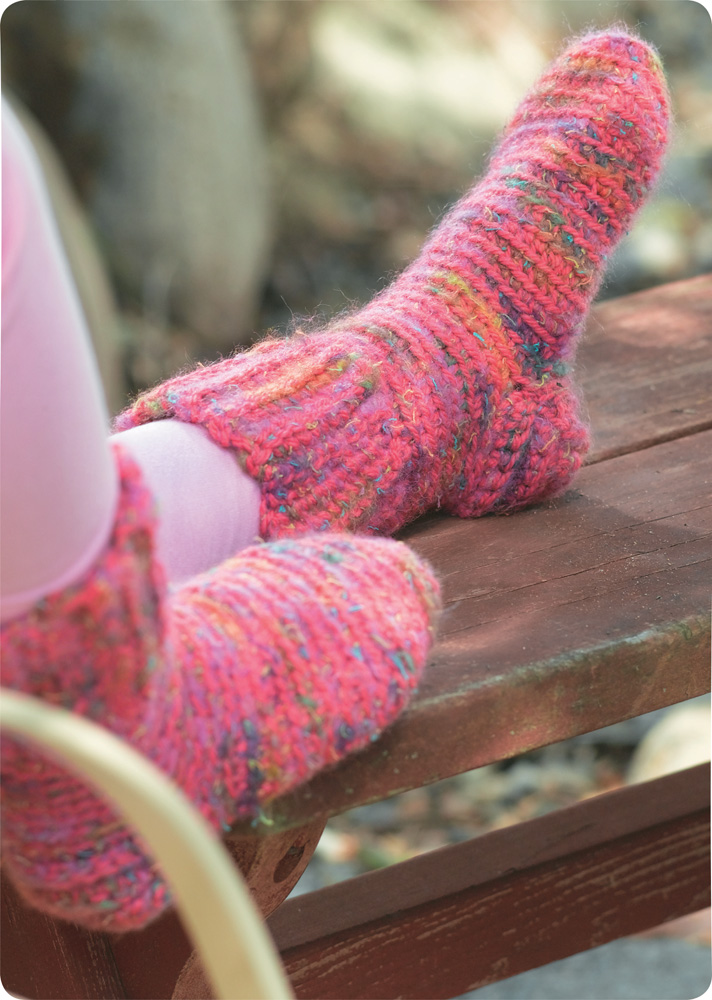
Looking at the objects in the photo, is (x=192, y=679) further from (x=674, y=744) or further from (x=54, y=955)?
(x=674, y=744)

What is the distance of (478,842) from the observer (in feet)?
3.34

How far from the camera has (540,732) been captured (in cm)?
62

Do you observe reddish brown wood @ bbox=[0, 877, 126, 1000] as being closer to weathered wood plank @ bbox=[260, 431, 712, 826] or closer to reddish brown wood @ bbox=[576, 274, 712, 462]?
weathered wood plank @ bbox=[260, 431, 712, 826]

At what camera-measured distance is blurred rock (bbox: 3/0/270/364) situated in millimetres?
2111

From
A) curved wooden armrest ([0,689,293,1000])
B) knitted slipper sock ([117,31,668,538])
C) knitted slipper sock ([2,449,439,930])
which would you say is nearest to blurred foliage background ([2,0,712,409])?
knitted slipper sock ([117,31,668,538])

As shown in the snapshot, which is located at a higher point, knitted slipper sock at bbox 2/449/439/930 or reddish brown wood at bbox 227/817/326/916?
knitted slipper sock at bbox 2/449/439/930

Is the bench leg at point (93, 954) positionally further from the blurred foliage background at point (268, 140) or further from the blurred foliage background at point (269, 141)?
the blurred foliage background at point (268, 140)

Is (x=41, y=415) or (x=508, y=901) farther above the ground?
(x=41, y=415)

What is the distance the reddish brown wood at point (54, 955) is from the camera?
0.76 metres

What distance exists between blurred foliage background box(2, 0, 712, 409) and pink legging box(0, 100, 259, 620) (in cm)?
171

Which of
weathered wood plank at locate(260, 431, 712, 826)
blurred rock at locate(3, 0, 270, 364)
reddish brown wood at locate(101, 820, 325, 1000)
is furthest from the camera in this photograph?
blurred rock at locate(3, 0, 270, 364)

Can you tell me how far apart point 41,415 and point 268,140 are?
2.10m

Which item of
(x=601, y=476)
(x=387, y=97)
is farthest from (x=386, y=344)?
(x=387, y=97)

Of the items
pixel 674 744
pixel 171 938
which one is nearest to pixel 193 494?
pixel 171 938
